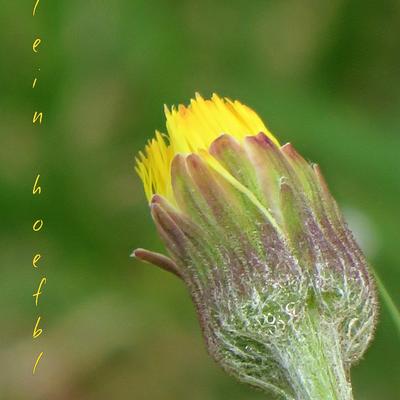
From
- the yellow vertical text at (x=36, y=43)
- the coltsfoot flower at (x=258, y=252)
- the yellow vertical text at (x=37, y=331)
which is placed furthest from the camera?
the yellow vertical text at (x=36, y=43)

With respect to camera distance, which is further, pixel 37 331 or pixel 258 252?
pixel 37 331

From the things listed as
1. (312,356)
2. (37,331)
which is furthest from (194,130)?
Result: (37,331)

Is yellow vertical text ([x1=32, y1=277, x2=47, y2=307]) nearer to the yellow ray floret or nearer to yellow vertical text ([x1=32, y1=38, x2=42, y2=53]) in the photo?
yellow vertical text ([x1=32, y1=38, x2=42, y2=53])

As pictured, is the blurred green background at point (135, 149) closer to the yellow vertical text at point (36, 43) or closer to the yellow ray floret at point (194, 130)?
the yellow vertical text at point (36, 43)

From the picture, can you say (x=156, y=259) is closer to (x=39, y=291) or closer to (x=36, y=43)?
(x=39, y=291)

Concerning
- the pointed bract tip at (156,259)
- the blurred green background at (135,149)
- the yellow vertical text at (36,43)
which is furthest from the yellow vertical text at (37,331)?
the pointed bract tip at (156,259)

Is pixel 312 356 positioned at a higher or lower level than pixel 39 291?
lower

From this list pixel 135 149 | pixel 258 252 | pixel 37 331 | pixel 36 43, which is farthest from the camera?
pixel 135 149

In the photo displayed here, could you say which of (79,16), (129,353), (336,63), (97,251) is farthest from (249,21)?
(129,353)
